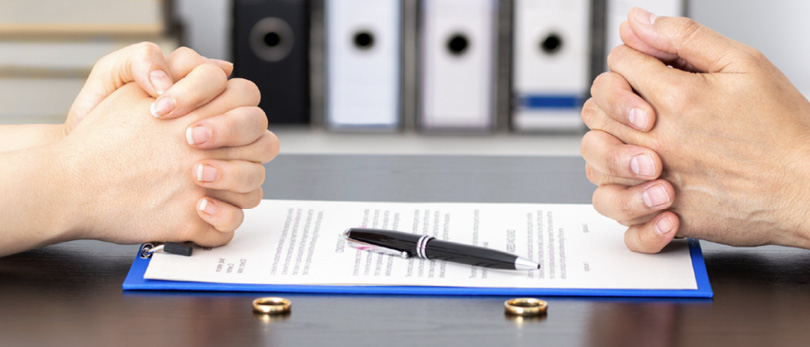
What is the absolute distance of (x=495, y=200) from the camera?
0.87 m

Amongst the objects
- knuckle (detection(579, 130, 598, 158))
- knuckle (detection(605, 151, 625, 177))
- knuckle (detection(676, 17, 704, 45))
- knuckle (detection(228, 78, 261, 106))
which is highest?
knuckle (detection(676, 17, 704, 45))

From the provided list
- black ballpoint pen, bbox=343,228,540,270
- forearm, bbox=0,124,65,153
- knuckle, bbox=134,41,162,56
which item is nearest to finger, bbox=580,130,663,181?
black ballpoint pen, bbox=343,228,540,270

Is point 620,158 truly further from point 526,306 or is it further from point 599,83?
point 526,306

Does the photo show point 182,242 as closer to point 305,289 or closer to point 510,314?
point 305,289

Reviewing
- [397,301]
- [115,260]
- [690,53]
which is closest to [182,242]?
[115,260]

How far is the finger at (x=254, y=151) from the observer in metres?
0.72

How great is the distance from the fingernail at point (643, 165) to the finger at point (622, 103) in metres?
0.02

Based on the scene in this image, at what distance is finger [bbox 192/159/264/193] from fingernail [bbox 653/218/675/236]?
312 mm

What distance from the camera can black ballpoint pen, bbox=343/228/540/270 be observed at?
2.12ft

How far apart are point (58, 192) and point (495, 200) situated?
0.39 meters

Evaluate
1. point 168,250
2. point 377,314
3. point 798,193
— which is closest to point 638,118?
point 798,193

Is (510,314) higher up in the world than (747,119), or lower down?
lower down

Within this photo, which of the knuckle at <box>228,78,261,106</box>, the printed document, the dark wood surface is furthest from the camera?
the knuckle at <box>228,78,261,106</box>

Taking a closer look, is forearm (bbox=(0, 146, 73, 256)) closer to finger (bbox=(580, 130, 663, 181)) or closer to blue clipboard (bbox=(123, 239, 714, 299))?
blue clipboard (bbox=(123, 239, 714, 299))
